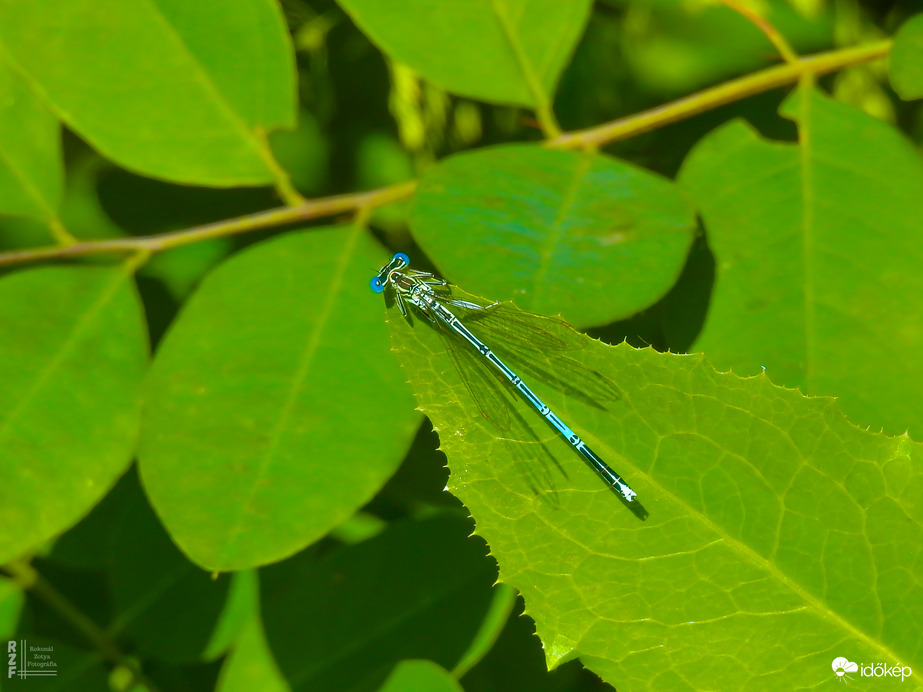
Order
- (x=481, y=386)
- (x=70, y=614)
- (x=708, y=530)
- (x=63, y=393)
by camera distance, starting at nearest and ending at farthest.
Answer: (x=708, y=530), (x=481, y=386), (x=63, y=393), (x=70, y=614)

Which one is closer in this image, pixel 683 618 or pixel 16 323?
pixel 683 618

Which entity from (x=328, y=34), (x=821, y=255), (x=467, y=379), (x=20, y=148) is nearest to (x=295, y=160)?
(x=328, y=34)

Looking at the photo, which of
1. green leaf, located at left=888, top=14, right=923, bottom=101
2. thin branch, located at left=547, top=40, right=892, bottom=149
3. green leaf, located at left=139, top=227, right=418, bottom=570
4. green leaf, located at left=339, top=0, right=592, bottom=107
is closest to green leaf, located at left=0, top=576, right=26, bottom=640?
green leaf, located at left=139, top=227, right=418, bottom=570

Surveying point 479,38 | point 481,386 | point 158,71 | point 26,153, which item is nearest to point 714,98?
point 479,38

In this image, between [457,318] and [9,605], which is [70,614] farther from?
[457,318]

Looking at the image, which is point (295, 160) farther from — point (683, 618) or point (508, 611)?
point (683, 618)

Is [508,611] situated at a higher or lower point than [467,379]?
lower

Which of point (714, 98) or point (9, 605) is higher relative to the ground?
point (9, 605)
